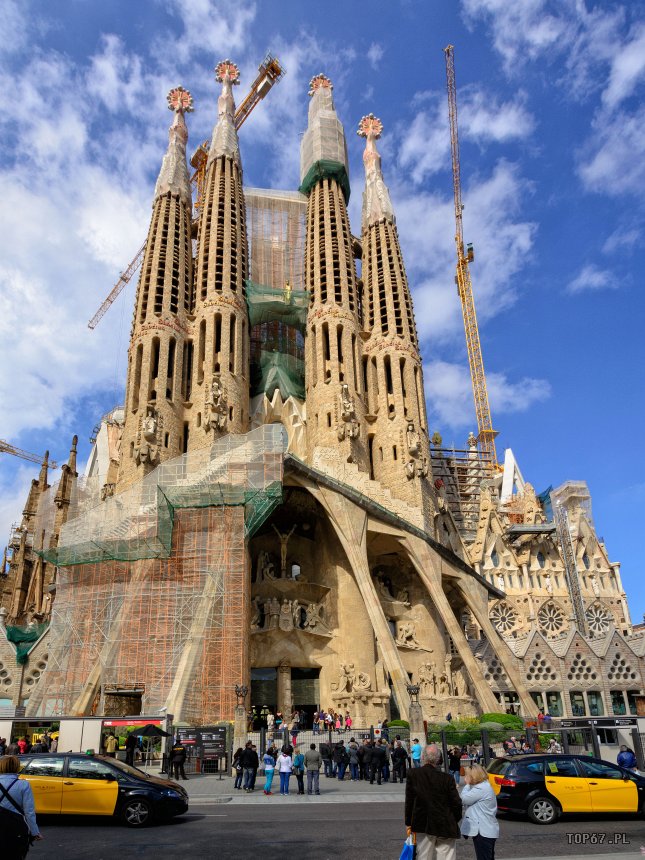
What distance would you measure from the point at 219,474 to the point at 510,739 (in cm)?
1564

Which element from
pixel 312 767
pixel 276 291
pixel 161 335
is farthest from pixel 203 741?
pixel 276 291

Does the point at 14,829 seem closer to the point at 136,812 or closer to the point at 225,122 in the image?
the point at 136,812

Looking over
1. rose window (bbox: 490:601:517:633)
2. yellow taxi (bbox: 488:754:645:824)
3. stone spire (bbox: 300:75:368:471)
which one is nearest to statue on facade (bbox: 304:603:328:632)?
stone spire (bbox: 300:75:368:471)

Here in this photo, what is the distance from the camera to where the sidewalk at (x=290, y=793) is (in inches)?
512

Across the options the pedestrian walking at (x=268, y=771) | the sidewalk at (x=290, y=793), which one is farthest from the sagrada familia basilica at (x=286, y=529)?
the pedestrian walking at (x=268, y=771)

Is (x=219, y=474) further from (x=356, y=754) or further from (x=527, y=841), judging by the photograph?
(x=527, y=841)

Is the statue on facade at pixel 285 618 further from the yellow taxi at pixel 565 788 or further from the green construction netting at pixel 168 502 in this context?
the yellow taxi at pixel 565 788

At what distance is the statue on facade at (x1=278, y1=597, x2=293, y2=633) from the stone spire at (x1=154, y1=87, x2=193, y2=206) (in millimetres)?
28509

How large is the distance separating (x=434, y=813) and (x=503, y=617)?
151 ft

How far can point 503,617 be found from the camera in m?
Result: 48.2

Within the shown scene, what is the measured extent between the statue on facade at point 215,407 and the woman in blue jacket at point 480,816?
3109cm

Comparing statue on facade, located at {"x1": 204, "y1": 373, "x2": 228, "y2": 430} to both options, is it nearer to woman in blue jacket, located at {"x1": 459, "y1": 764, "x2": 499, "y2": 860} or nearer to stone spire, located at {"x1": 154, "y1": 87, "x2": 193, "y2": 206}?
stone spire, located at {"x1": 154, "y1": 87, "x2": 193, "y2": 206}

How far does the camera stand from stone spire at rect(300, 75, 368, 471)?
3888cm

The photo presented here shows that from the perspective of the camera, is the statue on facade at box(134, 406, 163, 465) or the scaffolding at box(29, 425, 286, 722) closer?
the scaffolding at box(29, 425, 286, 722)
